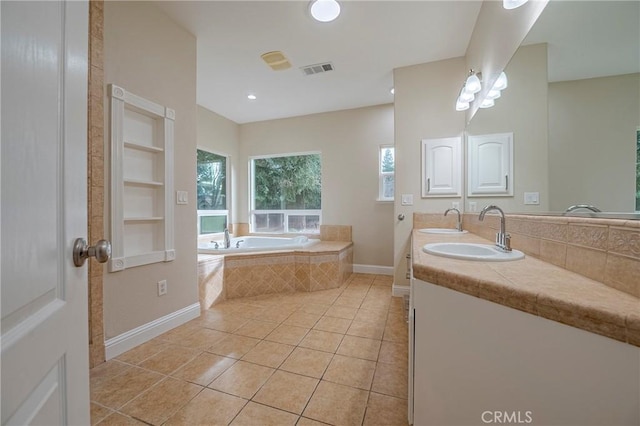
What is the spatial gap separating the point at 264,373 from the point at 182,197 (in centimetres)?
161

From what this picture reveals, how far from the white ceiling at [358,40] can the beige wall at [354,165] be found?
1.73 ft

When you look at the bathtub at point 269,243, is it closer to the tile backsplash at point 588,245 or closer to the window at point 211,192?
the window at point 211,192

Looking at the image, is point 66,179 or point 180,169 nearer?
point 66,179

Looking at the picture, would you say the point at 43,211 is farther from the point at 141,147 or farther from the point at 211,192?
the point at 211,192

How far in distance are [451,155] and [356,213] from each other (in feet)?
5.58

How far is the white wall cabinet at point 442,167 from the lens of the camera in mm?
2645

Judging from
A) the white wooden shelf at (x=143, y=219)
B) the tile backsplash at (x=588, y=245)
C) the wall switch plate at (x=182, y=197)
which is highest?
the wall switch plate at (x=182, y=197)

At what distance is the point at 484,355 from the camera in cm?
70

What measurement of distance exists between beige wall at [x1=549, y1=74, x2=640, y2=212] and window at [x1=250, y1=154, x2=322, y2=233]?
339cm

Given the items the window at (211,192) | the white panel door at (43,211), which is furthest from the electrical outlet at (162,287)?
the window at (211,192)

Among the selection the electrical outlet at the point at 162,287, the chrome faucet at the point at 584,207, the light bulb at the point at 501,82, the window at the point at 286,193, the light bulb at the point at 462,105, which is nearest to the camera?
the chrome faucet at the point at 584,207

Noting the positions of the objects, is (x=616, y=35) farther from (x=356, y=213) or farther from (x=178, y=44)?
(x=356, y=213)

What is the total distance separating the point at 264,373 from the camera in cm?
151

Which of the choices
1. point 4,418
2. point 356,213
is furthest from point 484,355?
point 356,213
